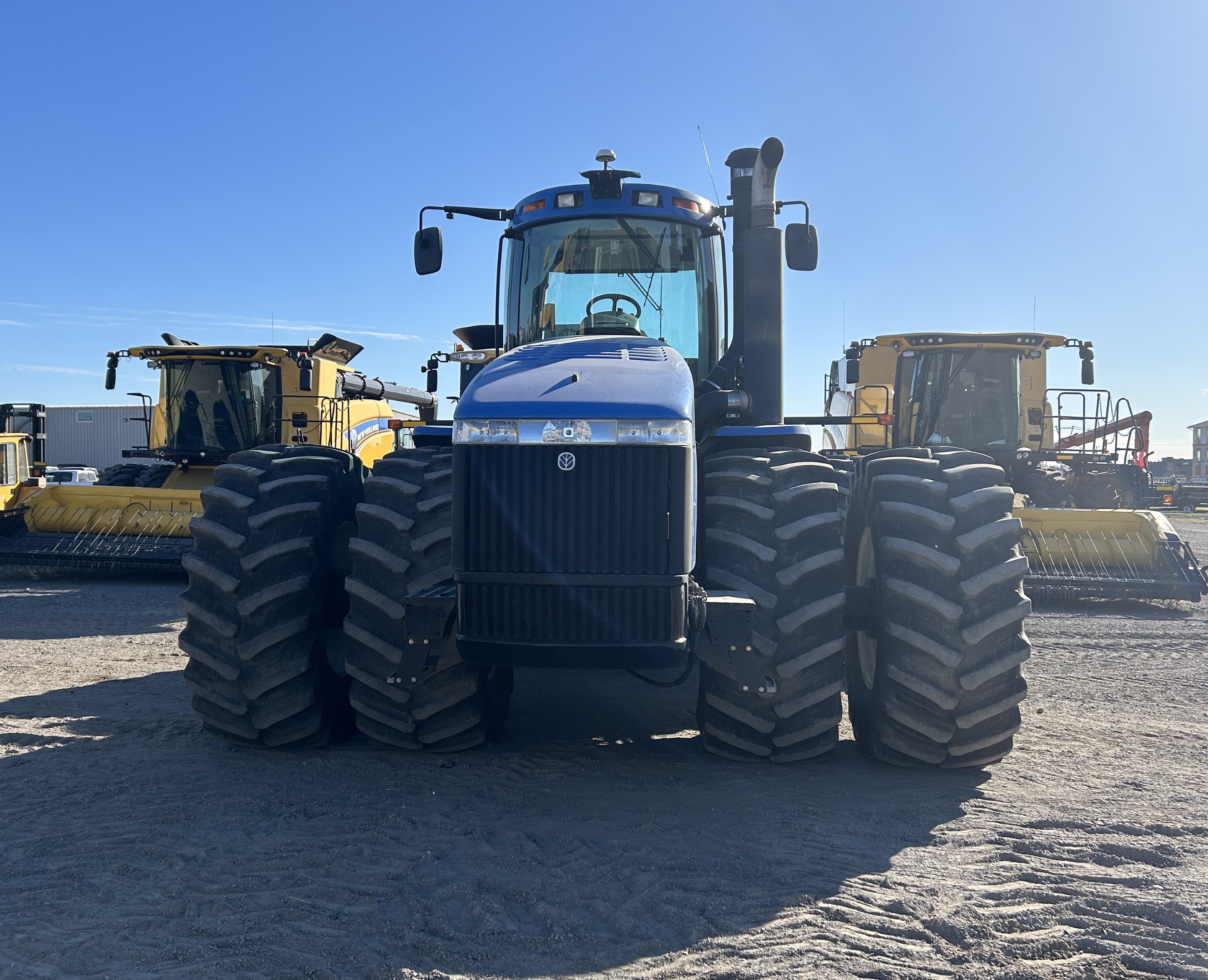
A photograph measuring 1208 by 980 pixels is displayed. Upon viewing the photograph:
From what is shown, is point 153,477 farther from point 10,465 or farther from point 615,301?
point 615,301

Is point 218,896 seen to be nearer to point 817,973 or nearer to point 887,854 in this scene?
point 817,973

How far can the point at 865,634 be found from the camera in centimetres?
511

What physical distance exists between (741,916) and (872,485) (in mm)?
2349

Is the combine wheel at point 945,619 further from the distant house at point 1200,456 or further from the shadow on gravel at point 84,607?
the distant house at point 1200,456

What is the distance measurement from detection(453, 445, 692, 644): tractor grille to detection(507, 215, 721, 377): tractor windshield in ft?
5.67

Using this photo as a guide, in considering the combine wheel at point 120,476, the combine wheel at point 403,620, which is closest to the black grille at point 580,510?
the combine wheel at point 403,620

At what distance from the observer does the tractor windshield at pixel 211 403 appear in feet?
49.5

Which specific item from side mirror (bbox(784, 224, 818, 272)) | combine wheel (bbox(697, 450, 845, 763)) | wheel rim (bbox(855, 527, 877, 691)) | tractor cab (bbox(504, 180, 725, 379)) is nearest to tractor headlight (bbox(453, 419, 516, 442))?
combine wheel (bbox(697, 450, 845, 763))

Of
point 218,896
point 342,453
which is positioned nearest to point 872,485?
point 342,453

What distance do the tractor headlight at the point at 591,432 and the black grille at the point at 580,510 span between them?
29 millimetres

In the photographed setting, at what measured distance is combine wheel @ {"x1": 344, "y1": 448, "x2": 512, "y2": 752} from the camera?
4.36m

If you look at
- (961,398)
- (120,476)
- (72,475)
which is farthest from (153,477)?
(72,475)

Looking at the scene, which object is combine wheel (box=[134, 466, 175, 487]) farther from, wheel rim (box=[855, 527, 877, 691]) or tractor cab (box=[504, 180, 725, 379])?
wheel rim (box=[855, 527, 877, 691])

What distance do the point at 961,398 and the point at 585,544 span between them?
11492mm
